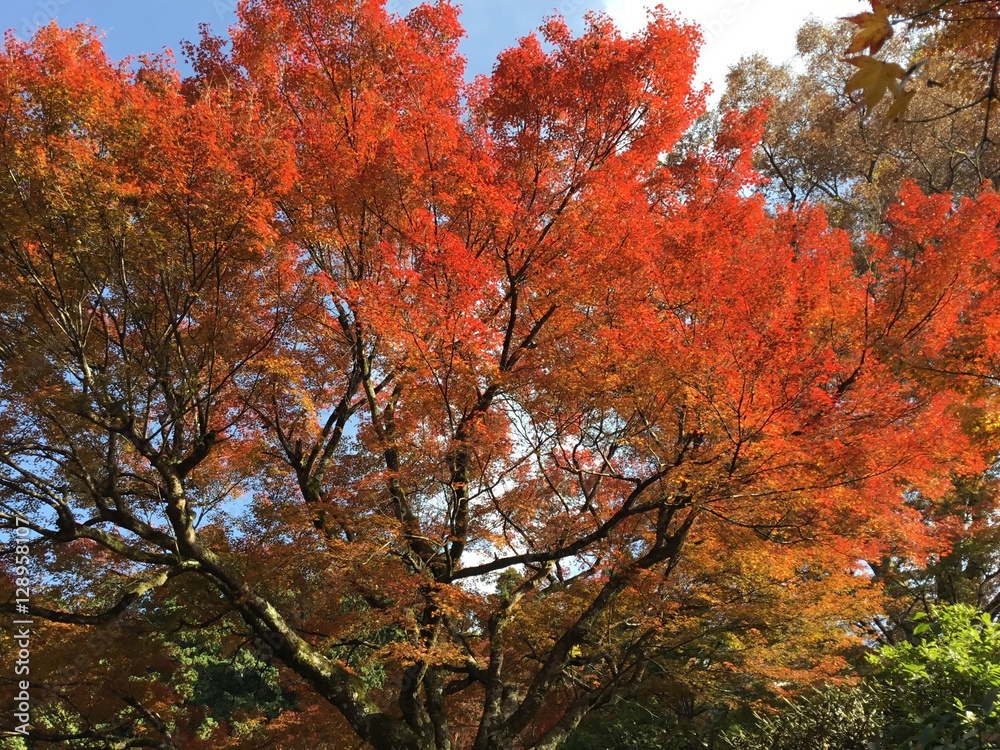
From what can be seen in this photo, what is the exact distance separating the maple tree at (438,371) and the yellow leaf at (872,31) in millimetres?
4852

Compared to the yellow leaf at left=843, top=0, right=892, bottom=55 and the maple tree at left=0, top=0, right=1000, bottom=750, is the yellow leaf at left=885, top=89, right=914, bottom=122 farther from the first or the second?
the maple tree at left=0, top=0, right=1000, bottom=750

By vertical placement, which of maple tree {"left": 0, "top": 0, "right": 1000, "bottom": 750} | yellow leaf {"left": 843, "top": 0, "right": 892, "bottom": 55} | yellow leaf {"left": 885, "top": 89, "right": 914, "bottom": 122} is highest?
maple tree {"left": 0, "top": 0, "right": 1000, "bottom": 750}

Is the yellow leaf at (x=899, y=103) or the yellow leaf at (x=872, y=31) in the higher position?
the yellow leaf at (x=872, y=31)

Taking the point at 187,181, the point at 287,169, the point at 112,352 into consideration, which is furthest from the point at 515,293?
the point at 112,352

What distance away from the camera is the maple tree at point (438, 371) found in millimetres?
6383

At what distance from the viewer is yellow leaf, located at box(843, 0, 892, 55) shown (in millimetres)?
1262

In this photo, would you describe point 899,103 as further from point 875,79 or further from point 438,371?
point 438,371

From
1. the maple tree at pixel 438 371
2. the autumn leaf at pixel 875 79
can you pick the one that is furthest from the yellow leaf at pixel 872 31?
the maple tree at pixel 438 371

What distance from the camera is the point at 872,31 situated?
127 cm

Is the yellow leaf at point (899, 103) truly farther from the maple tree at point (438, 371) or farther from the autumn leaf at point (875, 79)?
the maple tree at point (438, 371)

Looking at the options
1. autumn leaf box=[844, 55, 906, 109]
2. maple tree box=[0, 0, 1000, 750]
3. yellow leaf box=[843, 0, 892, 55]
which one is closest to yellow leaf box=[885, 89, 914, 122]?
autumn leaf box=[844, 55, 906, 109]

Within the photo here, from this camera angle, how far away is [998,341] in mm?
5160

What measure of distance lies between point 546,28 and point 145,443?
7.17 metres

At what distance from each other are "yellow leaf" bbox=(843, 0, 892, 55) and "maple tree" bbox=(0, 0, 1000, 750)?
485cm
